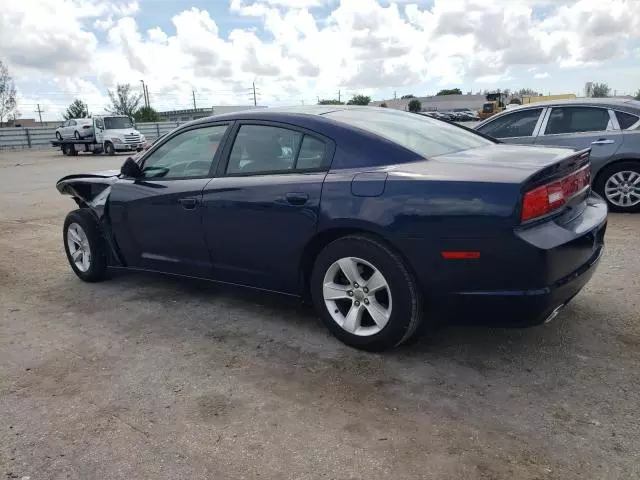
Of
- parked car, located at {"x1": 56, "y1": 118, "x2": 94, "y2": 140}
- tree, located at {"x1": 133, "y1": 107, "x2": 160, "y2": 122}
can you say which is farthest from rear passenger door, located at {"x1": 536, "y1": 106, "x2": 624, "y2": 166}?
tree, located at {"x1": 133, "y1": 107, "x2": 160, "y2": 122}

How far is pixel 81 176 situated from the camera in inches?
214

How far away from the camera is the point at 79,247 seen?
18.0 feet

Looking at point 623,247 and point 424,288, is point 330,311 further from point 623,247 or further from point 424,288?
point 623,247

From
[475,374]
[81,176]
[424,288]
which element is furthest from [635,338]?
[81,176]

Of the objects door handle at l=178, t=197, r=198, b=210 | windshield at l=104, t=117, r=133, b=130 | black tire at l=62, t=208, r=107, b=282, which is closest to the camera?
door handle at l=178, t=197, r=198, b=210

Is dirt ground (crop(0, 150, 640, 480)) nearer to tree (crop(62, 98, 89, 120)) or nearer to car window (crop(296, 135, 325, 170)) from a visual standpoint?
car window (crop(296, 135, 325, 170))

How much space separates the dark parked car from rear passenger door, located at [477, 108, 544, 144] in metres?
3.88

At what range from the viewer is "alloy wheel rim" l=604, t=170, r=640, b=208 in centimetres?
757

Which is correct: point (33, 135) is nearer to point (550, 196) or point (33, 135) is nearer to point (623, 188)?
point (623, 188)

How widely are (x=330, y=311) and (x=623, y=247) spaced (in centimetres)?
386

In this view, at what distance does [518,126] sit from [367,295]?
5.71 metres

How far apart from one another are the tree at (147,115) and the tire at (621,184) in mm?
53058

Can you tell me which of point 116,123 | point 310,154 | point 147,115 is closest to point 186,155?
point 310,154

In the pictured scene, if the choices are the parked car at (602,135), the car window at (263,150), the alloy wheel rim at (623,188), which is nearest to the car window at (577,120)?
the parked car at (602,135)
